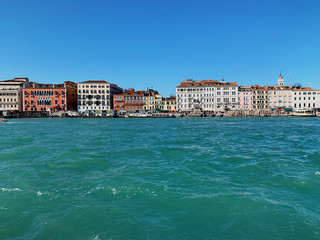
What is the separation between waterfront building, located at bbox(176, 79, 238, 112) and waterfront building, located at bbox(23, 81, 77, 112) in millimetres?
39749

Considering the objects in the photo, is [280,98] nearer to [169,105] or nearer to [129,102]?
[169,105]

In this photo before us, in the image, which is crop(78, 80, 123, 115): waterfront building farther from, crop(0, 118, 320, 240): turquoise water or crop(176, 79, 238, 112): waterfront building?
crop(0, 118, 320, 240): turquoise water

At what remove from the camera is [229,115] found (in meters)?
80.3

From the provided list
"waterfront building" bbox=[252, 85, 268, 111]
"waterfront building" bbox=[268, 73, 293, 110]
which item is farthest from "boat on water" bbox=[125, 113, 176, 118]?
"waterfront building" bbox=[268, 73, 293, 110]

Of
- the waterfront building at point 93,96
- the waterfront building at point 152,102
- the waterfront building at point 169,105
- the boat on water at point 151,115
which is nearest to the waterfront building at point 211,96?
the waterfront building at point 169,105

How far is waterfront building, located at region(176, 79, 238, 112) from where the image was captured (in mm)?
83375

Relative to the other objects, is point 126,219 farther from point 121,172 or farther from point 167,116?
point 167,116

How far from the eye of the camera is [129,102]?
277ft

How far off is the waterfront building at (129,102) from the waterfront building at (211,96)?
13997 millimetres

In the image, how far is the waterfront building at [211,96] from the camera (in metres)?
83.4

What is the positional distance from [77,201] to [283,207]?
519 cm

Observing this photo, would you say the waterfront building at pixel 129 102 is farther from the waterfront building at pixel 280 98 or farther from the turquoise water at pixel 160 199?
the turquoise water at pixel 160 199

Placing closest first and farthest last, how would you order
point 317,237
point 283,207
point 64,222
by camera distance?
point 317,237
point 64,222
point 283,207

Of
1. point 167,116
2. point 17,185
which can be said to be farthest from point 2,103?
point 17,185
